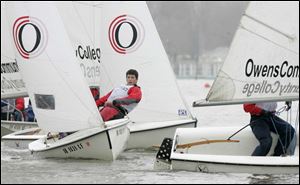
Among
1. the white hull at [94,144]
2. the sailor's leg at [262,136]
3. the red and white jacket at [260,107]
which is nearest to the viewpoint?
the sailor's leg at [262,136]

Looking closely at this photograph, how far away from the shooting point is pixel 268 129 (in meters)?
9.54

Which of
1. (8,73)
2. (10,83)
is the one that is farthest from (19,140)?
(8,73)

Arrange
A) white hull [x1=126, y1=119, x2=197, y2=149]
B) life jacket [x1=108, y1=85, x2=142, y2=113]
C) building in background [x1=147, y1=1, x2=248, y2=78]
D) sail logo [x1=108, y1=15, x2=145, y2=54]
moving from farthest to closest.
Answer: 1. building in background [x1=147, y1=1, x2=248, y2=78]
2. sail logo [x1=108, y1=15, x2=145, y2=54]
3. white hull [x1=126, y1=119, x2=197, y2=149]
4. life jacket [x1=108, y1=85, x2=142, y2=113]

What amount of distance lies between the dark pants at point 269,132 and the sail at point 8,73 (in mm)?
6365

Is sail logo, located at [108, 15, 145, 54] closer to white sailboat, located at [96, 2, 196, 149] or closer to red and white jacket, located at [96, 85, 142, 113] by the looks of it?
white sailboat, located at [96, 2, 196, 149]

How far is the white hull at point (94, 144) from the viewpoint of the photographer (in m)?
10.9

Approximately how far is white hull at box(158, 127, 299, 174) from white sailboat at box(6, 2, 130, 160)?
1202 mm

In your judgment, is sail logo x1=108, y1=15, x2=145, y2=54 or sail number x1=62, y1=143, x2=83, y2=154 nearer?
sail number x1=62, y1=143, x2=83, y2=154

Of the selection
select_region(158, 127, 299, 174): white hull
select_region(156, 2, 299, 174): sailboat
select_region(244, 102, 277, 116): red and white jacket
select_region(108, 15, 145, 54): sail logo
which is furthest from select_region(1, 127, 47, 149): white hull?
select_region(156, 2, 299, 174): sailboat

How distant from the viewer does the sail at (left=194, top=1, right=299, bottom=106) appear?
28.8 feet

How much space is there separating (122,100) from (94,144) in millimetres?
901

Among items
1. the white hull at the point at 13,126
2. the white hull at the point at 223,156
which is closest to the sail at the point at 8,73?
the white hull at the point at 13,126

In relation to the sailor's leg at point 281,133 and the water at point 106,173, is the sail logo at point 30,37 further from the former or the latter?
the sailor's leg at point 281,133

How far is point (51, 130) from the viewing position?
1137 cm
